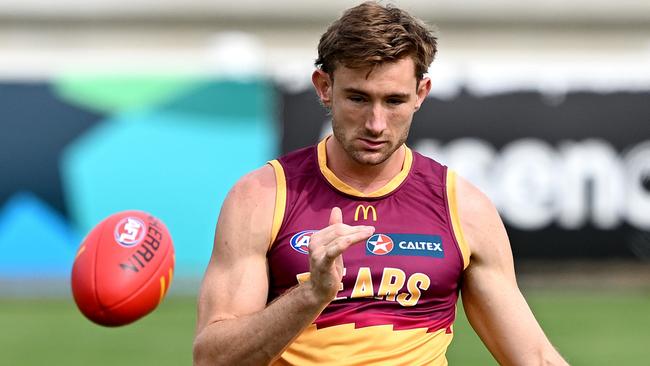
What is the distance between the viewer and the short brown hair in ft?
15.8

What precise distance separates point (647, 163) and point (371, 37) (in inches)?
426

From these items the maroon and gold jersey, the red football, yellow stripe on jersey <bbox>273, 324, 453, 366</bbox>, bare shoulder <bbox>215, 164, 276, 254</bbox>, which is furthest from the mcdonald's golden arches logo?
the red football

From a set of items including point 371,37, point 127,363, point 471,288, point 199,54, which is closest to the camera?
point 371,37

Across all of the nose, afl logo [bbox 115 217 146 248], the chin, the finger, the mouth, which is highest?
the nose

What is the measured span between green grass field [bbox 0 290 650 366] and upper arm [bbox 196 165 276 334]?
19.6 feet

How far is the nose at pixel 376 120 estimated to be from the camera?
4.80 metres

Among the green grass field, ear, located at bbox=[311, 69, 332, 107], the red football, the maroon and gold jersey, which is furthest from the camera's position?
the green grass field

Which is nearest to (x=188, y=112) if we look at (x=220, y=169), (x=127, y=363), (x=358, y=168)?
(x=220, y=169)

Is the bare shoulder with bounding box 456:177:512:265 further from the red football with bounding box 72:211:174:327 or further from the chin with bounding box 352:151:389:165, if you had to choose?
the red football with bounding box 72:211:174:327

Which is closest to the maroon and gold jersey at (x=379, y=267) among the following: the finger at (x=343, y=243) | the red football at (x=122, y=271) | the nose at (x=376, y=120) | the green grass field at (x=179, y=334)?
the nose at (x=376, y=120)

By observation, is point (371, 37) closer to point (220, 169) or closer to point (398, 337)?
point (398, 337)

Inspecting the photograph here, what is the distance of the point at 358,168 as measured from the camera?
5.18m

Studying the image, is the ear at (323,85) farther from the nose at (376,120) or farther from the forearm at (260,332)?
the forearm at (260,332)

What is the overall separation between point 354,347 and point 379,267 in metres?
0.32
